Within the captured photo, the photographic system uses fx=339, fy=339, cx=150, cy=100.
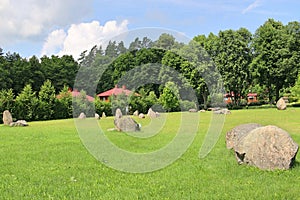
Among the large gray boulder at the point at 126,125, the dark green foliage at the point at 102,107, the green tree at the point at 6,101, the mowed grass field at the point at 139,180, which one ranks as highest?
the green tree at the point at 6,101

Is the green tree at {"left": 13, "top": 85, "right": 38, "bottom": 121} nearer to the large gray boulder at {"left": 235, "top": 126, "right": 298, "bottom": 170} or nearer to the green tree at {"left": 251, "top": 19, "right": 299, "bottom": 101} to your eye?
the green tree at {"left": 251, "top": 19, "right": 299, "bottom": 101}

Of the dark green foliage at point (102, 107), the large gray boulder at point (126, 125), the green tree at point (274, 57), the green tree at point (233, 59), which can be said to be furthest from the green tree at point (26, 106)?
the green tree at point (274, 57)

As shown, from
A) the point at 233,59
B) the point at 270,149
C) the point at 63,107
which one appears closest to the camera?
the point at 270,149

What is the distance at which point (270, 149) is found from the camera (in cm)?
877

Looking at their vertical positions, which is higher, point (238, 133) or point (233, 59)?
point (233, 59)

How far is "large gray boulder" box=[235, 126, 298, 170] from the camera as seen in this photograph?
28.5 ft

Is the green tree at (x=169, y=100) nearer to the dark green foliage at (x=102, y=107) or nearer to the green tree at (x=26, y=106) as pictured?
the dark green foliage at (x=102, y=107)

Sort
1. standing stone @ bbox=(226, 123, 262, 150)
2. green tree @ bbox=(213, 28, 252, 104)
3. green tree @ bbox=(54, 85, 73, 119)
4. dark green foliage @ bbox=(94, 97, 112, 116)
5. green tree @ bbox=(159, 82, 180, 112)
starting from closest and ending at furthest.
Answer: standing stone @ bbox=(226, 123, 262, 150) → green tree @ bbox=(54, 85, 73, 119) → dark green foliage @ bbox=(94, 97, 112, 116) → green tree @ bbox=(159, 82, 180, 112) → green tree @ bbox=(213, 28, 252, 104)

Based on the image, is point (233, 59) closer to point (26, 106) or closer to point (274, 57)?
point (274, 57)

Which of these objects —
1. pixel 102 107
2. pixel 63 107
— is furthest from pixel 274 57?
pixel 63 107

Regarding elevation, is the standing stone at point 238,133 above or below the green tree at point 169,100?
below

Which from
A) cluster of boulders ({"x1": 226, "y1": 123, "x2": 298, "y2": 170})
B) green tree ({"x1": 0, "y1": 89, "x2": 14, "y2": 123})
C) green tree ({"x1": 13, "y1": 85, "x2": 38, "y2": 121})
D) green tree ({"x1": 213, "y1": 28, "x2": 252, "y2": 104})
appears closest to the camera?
cluster of boulders ({"x1": 226, "y1": 123, "x2": 298, "y2": 170})

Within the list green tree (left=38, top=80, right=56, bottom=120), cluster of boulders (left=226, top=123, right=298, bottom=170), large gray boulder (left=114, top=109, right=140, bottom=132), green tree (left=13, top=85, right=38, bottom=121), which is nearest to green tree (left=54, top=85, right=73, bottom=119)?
green tree (left=38, top=80, right=56, bottom=120)

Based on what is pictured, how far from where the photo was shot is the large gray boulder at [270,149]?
8672mm
